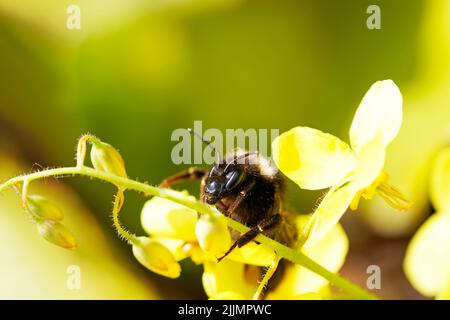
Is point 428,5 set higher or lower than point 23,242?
higher

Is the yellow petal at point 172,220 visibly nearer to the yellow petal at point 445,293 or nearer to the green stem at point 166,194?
the green stem at point 166,194

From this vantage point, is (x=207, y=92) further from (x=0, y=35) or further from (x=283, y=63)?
(x=0, y=35)

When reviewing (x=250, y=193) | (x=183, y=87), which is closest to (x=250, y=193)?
(x=250, y=193)

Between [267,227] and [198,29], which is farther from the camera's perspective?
[198,29]

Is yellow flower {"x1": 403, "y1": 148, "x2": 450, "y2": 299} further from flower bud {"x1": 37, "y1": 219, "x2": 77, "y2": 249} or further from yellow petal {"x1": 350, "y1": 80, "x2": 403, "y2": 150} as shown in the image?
flower bud {"x1": 37, "y1": 219, "x2": 77, "y2": 249}

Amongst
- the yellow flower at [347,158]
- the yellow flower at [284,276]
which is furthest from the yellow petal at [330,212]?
the yellow flower at [284,276]

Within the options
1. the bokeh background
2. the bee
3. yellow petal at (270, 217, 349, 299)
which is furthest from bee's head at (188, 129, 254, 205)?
the bokeh background
